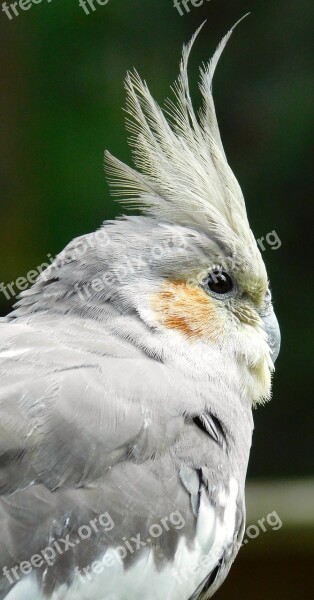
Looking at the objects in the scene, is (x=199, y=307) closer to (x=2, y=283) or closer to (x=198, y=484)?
(x=198, y=484)

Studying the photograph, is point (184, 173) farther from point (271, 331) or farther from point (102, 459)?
point (102, 459)

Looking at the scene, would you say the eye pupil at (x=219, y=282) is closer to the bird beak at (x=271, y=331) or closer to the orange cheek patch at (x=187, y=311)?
the orange cheek patch at (x=187, y=311)

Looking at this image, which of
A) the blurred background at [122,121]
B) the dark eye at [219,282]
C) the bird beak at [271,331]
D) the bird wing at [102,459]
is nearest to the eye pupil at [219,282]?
the dark eye at [219,282]

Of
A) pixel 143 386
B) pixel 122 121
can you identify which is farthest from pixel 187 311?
pixel 122 121

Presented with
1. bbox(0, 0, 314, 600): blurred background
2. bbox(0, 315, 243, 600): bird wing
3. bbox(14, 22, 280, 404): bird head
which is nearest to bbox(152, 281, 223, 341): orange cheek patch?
bbox(14, 22, 280, 404): bird head

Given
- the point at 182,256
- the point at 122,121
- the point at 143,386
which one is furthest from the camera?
the point at 122,121

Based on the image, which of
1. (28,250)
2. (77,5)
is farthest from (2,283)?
(77,5)

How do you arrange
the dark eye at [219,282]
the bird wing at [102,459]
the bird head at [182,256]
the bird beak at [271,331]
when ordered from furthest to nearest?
1. the bird beak at [271,331]
2. the dark eye at [219,282]
3. the bird head at [182,256]
4. the bird wing at [102,459]

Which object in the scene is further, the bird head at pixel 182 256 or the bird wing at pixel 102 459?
the bird head at pixel 182 256
